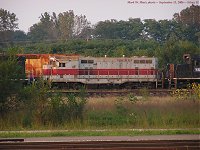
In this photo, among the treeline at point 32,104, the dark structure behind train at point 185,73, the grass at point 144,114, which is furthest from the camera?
the dark structure behind train at point 185,73

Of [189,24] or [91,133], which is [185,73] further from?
[91,133]

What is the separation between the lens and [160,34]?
3716 centimetres


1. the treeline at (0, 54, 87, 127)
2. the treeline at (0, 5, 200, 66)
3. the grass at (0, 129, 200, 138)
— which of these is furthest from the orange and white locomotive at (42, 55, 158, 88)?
the grass at (0, 129, 200, 138)

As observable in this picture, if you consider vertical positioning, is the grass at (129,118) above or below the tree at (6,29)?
below

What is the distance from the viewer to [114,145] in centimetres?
1126

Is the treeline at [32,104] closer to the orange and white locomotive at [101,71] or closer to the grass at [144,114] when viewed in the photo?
the grass at [144,114]

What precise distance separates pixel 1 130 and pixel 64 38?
78.9 ft

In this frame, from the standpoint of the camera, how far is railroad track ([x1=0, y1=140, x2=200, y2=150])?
10.8 m

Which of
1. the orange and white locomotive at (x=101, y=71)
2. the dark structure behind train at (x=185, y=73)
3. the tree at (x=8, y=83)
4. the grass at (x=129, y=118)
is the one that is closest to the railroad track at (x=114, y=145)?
the grass at (x=129, y=118)

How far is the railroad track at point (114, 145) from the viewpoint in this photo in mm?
10758

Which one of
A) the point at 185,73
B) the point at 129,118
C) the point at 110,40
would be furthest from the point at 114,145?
the point at 110,40

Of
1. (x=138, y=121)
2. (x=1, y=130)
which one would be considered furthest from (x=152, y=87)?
(x=1, y=130)

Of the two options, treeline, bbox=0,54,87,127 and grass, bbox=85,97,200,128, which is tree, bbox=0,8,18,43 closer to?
treeline, bbox=0,54,87,127

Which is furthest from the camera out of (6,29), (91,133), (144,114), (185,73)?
(185,73)
